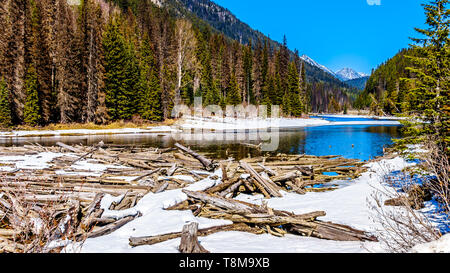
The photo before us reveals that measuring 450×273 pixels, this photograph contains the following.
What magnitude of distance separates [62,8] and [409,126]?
51785mm

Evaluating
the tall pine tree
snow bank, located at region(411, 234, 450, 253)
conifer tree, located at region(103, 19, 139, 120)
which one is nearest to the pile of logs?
snow bank, located at region(411, 234, 450, 253)

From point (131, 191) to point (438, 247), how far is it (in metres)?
8.00

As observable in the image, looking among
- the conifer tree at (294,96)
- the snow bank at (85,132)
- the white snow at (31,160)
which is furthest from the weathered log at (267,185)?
the conifer tree at (294,96)

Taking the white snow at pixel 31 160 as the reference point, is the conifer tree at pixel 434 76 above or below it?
above

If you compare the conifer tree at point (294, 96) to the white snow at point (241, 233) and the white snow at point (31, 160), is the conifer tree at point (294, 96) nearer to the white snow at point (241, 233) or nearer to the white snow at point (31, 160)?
the white snow at point (31, 160)

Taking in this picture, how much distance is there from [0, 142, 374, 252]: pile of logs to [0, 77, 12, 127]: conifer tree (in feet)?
71.0

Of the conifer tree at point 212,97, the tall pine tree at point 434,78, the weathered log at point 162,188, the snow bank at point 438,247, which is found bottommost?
the weathered log at point 162,188

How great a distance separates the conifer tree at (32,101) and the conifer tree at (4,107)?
199 centimetres

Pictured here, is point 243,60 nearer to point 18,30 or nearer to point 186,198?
point 18,30

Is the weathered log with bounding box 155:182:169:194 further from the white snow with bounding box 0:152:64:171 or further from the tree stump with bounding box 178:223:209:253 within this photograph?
the white snow with bounding box 0:152:64:171

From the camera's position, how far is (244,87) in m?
74.8

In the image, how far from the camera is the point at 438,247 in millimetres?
3037

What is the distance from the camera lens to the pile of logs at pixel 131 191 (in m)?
4.73
